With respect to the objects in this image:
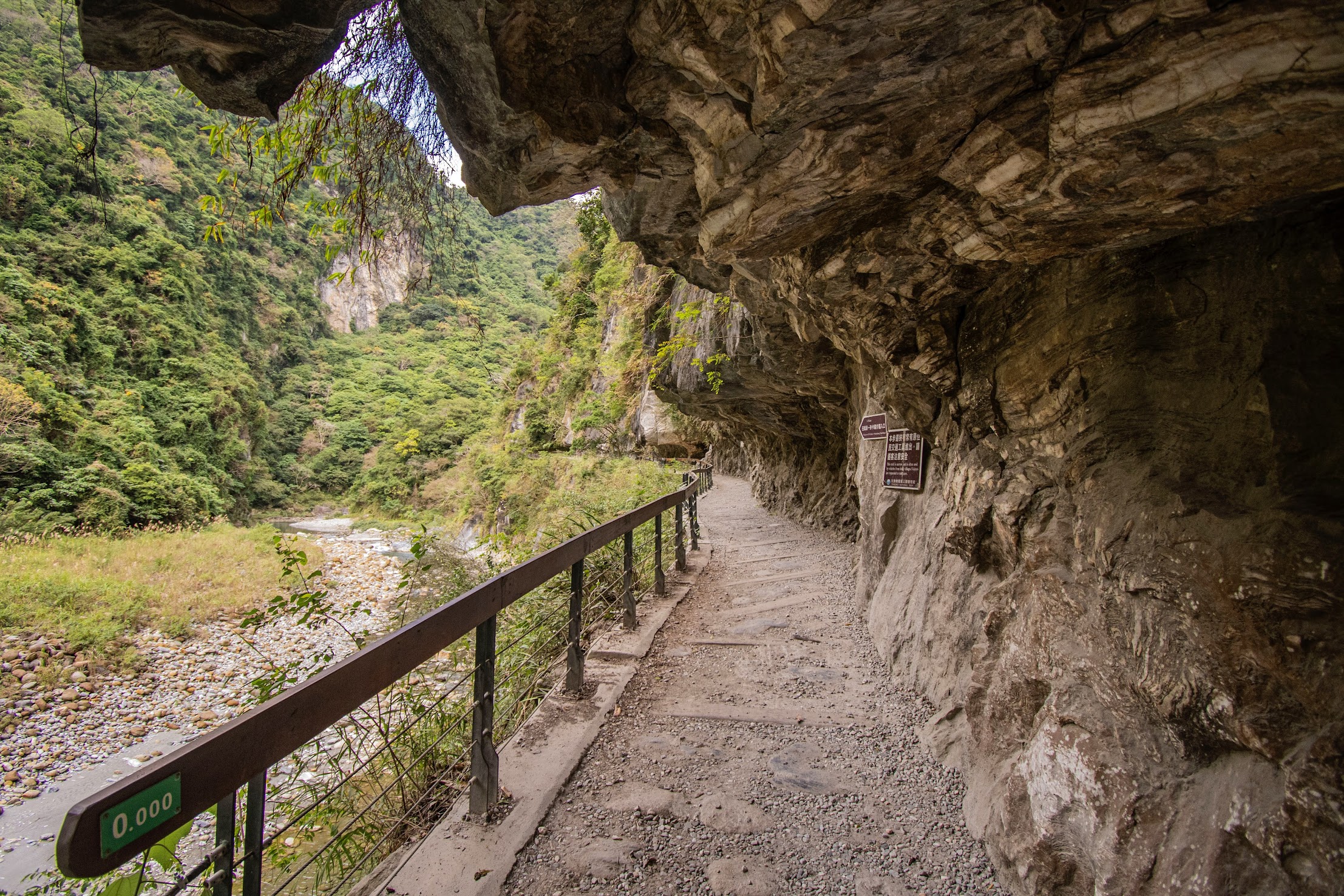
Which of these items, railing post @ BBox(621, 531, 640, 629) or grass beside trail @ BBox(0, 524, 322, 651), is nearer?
railing post @ BBox(621, 531, 640, 629)

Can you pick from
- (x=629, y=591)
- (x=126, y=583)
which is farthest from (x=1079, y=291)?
(x=126, y=583)

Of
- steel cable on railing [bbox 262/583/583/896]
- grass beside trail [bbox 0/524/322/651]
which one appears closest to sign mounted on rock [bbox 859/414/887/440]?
steel cable on railing [bbox 262/583/583/896]

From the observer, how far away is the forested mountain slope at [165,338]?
1738 centimetres

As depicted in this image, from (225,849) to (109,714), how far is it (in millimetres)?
12398

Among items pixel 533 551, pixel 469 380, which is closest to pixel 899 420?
pixel 533 551

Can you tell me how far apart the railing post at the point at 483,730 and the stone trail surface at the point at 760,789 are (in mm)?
283

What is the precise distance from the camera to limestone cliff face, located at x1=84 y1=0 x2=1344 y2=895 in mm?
1401

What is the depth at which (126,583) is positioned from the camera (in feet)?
43.3

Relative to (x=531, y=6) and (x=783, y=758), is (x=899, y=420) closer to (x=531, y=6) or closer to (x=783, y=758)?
(x=783, y=758)

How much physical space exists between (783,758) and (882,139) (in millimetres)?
2941

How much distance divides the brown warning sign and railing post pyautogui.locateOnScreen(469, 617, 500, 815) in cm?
337

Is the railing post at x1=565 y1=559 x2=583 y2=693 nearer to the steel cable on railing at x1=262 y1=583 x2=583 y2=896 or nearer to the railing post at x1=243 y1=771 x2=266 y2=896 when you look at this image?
the steel cable on railing at x1=262 y1=583 x2=583 y2=896

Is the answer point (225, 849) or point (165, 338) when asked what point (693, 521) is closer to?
point (225, 849)

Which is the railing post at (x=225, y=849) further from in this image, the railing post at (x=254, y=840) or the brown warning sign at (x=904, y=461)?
the brown warning sign at (x=904, y=461)
